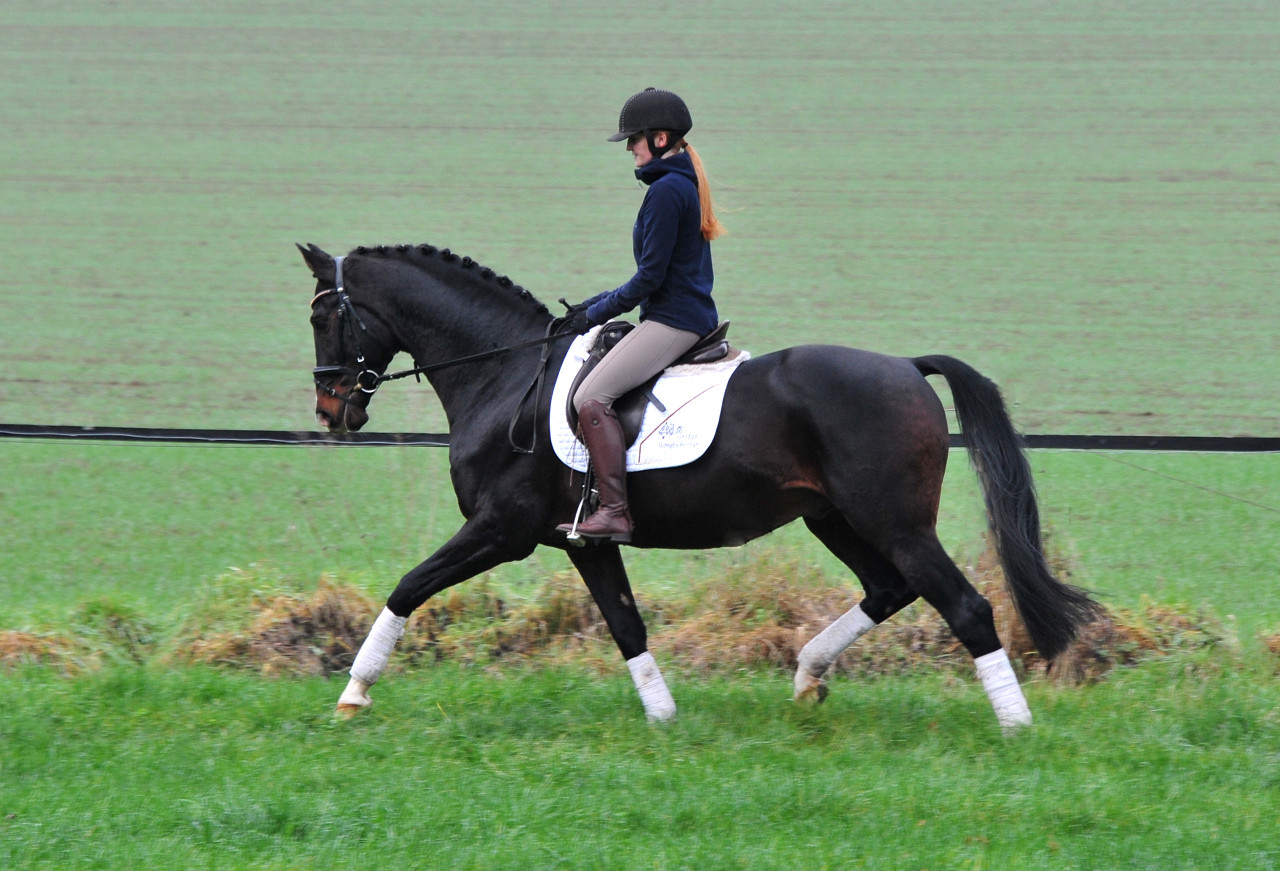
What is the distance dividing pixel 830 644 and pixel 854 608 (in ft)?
0.65

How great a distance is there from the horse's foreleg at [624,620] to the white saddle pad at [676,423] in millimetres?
507

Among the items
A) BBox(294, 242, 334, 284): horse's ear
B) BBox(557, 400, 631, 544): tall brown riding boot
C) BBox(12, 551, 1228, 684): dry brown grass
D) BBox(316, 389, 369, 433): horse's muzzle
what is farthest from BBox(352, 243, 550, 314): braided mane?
BBox(12, 551, 1228, 684): dry brown grass

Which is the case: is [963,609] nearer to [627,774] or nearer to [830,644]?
[830,644]

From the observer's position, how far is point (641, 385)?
571 cm

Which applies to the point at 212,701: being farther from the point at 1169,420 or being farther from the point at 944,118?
the point at 944,118

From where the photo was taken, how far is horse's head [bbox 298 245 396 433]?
6305 mm

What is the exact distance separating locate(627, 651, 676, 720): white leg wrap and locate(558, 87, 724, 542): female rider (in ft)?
2.09

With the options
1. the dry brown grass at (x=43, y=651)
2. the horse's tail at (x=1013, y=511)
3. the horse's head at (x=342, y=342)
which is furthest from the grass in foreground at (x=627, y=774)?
the horse's head at (x=342, y=342)

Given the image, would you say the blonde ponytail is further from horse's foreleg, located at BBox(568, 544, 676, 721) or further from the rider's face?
horse's foreleg, located at BBox(568, 544, 676, 721)

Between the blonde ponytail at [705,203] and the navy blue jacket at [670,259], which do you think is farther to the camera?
the blonde ponytail at [705,203]

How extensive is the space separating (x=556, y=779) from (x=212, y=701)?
6.39 feet

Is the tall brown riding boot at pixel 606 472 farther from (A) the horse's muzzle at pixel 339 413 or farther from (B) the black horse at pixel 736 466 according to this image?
(A) the horse's muzzle at pixel 339 413

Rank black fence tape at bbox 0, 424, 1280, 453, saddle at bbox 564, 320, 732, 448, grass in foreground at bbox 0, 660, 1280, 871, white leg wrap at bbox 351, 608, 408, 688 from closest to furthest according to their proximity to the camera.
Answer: grass in foreground at bbox 0, 660, 1280, 871 → saddle at bbox 564, 320, 732, 448 → white leg wrap at bbox 351, 608, 408, 688 → black fence tape at bbox 0, 424, 1280, 453

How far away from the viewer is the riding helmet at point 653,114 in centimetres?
560
